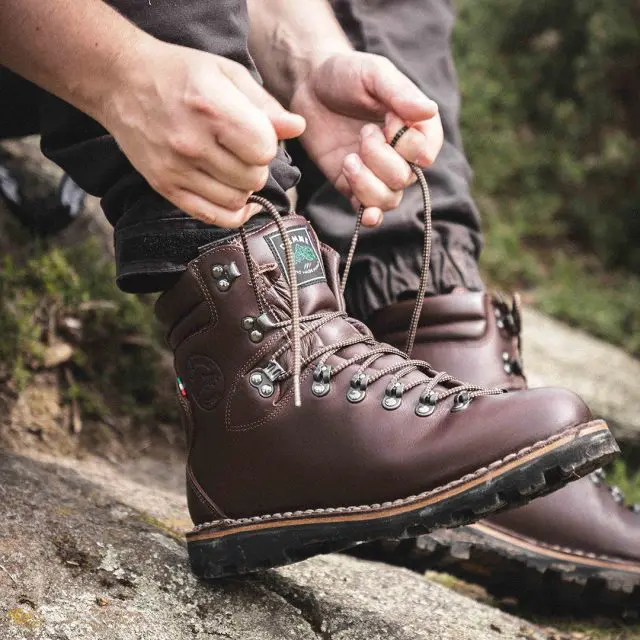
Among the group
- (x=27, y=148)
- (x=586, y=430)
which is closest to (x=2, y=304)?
(x=27, y=148)

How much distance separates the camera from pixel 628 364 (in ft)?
11.1

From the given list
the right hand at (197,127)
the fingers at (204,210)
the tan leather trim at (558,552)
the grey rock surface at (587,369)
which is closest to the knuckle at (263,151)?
the right hand at (197,127)

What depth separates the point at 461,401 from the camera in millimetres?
1298

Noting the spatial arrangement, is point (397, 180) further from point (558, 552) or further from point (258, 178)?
point (558, 552)

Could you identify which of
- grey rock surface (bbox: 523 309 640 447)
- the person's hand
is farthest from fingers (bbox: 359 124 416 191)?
grey rock surface (bbox: 523 309 640 447)

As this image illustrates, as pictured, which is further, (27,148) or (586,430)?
(27,148)

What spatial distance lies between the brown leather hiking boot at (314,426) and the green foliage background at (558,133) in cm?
301

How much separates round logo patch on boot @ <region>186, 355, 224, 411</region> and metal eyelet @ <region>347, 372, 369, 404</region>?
21cm

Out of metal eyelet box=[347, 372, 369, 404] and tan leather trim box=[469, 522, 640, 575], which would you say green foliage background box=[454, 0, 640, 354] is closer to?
tan leather trim box=[469, 522, 640, 575]

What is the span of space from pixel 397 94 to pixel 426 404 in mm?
549

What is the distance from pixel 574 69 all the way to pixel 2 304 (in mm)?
4003

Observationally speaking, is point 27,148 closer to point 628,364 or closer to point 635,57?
point 628,364

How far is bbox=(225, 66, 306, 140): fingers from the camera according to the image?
43.6 inches

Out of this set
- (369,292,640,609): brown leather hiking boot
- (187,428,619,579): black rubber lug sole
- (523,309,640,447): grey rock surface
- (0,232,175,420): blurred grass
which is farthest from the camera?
(523,309,640,447): grey rock surface
